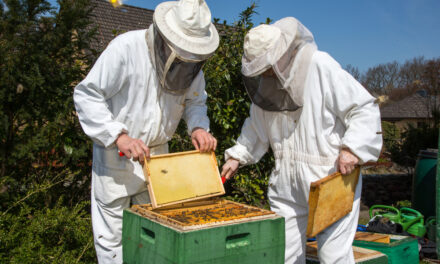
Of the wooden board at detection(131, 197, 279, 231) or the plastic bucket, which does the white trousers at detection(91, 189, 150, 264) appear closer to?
the wooden board at detection(131, 197, 279, 231)

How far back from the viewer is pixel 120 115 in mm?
2416

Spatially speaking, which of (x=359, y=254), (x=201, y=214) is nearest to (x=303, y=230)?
(x=359, y=254)

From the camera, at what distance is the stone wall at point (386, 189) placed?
28.1 ft

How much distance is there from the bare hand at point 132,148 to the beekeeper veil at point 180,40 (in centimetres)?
40

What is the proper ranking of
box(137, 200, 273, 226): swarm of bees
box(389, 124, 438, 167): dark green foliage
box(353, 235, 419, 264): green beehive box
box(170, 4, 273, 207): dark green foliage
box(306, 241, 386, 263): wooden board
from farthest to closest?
1. box(389, 124, 438, 167): dark green foliage
2. box(170, 4, 273, 207): dark green foliage
3. box(353, 235, 419, 264): green beehive box
4. box(306, 241, 386, 263): wooden board
5. box(137, 200, 273, 226): swarm of bees

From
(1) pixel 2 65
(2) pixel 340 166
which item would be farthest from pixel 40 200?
(2) pixel 340 166

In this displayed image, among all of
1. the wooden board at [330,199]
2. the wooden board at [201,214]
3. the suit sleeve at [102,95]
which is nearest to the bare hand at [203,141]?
the wooden board at [201,214]

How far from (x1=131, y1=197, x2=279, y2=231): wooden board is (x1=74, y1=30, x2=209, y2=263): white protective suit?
11.4 inches

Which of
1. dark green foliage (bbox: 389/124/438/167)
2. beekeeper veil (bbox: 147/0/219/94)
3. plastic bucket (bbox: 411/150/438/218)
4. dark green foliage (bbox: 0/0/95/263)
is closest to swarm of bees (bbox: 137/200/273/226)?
beekeeper veil (bbox: 147/0/219/94)

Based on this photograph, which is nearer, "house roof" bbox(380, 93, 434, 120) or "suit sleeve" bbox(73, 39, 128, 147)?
"suit sleeve" bbox(73, 39, 128, 147)

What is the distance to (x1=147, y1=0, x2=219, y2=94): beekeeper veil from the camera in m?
2.24

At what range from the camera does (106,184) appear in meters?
2.44

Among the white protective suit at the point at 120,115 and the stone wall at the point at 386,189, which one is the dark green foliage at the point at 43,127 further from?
the stone wall at the point at 386,189

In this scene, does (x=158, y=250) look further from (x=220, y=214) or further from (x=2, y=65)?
(x=2, y=65)
